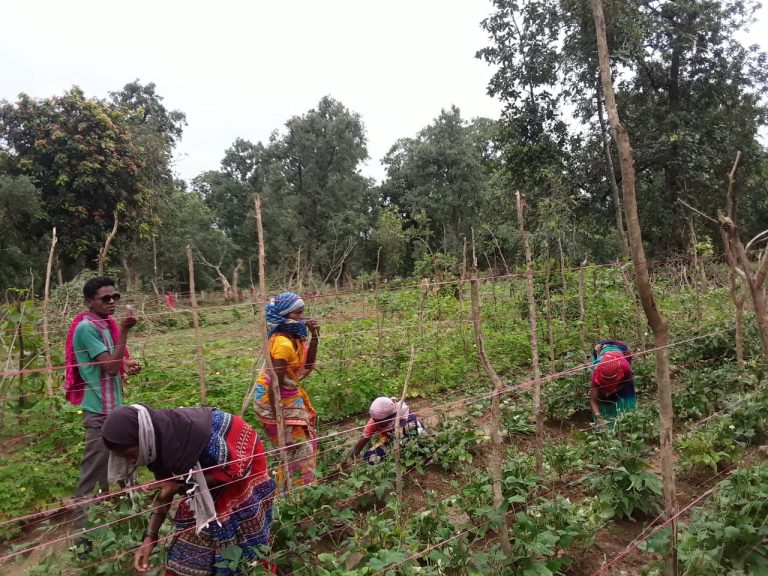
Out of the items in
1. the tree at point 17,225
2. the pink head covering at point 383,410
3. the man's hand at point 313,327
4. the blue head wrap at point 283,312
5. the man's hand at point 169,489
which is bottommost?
the pink head covering at point 383,410

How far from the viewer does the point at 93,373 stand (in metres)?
2.93

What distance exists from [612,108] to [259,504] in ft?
7.68

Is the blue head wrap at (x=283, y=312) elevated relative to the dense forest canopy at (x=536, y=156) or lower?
lower

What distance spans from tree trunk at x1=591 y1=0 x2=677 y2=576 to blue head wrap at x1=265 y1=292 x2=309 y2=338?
2.05 m

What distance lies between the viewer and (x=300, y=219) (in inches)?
1040

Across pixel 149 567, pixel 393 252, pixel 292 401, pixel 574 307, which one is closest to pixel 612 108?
pixel 292 401

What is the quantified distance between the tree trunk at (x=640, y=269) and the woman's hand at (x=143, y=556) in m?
2.20

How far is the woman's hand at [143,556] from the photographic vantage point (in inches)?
83.3

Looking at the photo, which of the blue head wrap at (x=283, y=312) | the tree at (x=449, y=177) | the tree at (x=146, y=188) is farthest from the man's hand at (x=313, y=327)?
the tree at (x=449, y=177)

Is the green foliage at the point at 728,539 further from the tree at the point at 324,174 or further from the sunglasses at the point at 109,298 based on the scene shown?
the tree at the point at 324,174

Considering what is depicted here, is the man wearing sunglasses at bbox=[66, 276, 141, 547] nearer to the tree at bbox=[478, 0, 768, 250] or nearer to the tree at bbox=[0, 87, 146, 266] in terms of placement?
the tree at bbox=[478, 0, 768, 250]

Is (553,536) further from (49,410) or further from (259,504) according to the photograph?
(49,410)

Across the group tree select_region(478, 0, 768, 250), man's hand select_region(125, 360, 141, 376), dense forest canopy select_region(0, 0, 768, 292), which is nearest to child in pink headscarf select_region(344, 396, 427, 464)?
man's hand select_region(125, 360, 141, 376)

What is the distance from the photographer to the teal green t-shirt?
289 cm
